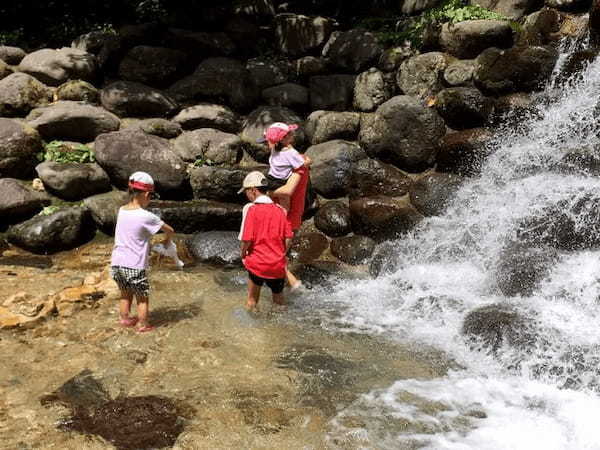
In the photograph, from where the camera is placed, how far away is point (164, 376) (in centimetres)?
533

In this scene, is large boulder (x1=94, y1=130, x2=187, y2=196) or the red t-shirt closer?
the red t-shirt

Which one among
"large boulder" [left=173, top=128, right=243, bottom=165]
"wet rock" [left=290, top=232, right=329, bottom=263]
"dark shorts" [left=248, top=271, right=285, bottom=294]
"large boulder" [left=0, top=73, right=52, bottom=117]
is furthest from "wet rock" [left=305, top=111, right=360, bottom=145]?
"large boulder" [left=0, top=73, right=52, bottom=117]

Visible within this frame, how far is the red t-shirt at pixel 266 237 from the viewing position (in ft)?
20.2

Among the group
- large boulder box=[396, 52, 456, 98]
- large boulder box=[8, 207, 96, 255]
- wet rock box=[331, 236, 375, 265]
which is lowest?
large boulder box=[8, 207, 96, 255]

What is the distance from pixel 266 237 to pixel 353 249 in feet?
11.0

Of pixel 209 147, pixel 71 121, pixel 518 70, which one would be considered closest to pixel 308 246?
pixel 209 147

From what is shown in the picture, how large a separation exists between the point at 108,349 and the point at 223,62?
891cm

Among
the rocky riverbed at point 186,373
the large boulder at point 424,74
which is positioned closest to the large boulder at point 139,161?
the rocky riverbed at point 186,373

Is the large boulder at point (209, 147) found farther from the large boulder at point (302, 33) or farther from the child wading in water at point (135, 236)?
the child wading in water at point (135, 236)

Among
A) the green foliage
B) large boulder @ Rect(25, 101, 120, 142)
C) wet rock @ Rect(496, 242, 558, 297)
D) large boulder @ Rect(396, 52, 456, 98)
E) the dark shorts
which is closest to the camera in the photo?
the dark shorts

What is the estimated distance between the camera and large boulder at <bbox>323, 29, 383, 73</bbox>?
12680mm

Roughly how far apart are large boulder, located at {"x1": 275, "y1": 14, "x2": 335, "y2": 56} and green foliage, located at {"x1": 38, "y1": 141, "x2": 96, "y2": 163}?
567 centimetres

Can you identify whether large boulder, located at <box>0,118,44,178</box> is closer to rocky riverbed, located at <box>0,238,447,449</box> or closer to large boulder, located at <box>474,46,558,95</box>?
rocky riverbed, located at <box>0,238,447,449</box>

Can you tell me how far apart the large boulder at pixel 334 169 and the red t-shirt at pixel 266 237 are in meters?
4.26
